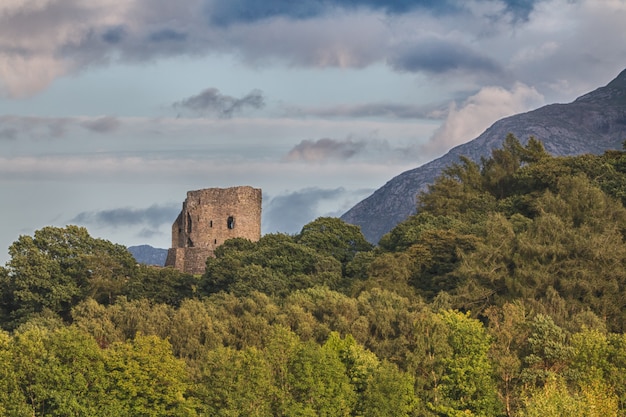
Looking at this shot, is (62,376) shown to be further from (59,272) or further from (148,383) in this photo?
(59,272)

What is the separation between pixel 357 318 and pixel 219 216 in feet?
135

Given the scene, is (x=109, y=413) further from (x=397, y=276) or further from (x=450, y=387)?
(x=397, y=276)

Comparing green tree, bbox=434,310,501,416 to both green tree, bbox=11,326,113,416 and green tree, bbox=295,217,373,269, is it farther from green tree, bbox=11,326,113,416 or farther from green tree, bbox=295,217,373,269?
green tree, bbox=295,217,373,269

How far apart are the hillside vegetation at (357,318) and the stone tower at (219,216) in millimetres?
9712

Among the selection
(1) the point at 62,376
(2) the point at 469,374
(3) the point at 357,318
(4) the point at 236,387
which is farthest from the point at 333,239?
(1) the point at 62,376

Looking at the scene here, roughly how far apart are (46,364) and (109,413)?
13.8 feet

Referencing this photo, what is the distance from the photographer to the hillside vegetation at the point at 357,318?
49.9 metres

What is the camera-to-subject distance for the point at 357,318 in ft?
194

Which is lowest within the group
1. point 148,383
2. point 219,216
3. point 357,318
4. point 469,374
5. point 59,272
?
point 469,374

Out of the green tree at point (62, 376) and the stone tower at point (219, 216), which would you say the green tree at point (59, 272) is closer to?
the stone tower at point (219, 216)

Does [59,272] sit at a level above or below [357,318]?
above

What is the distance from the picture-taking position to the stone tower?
97.9 m

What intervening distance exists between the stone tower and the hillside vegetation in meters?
9.71

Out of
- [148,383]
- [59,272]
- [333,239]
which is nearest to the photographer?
[148,383]
